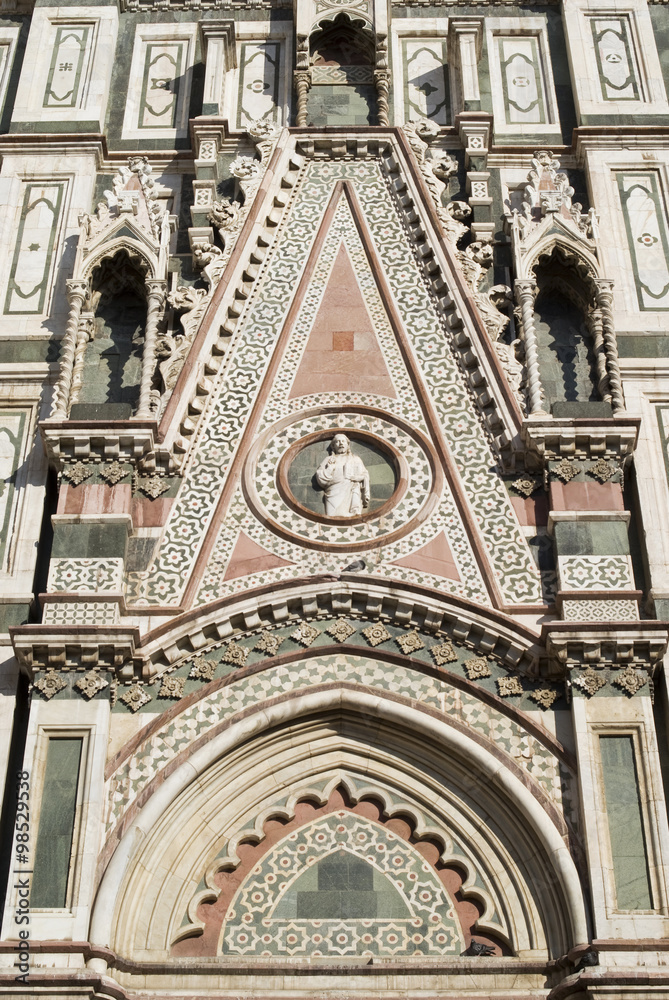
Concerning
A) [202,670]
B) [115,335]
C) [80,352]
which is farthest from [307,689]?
[115,335]

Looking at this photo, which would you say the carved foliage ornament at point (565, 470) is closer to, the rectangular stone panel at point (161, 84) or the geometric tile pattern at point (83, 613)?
the geometric tile pattern at point (83, 613)

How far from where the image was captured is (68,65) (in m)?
17.9

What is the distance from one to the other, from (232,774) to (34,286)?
5425 mm

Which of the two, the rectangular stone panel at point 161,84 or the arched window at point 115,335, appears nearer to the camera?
the arched window at point 115,335

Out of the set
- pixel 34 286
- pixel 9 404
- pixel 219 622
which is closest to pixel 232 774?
pixel 219 622

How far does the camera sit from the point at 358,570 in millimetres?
13836

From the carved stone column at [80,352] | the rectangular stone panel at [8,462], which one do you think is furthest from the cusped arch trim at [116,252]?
the rectangular stone panel at [8,462]

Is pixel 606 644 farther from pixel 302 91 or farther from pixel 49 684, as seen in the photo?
pixel 302 91

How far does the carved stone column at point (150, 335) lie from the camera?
1477 cm

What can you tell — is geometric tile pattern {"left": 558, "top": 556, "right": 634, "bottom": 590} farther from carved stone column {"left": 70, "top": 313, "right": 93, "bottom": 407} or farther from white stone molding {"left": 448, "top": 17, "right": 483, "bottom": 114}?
white stone molding {"left": 448, "top": 17, "right": 483, "bottom": 114}

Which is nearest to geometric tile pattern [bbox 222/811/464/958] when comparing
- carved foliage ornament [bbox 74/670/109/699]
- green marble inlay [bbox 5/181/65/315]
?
carved foliage ornament [bbox 74/670/109/699]

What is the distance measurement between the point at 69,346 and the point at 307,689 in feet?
13.0

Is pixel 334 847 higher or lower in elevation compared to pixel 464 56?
lower

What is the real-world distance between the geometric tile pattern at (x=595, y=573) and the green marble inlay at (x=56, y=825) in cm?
398
